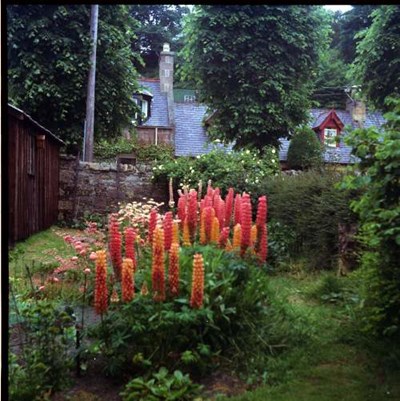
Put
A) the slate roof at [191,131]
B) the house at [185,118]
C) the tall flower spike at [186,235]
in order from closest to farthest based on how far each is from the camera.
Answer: the tall flower spike at [186,235]
the house at [185,118]
the slate roof at [191,131]

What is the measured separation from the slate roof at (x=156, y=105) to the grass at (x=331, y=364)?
3.88 m

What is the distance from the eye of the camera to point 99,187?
15.2 ft

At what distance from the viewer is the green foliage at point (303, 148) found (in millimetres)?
5914

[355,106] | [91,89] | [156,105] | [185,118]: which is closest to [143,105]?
[156,105]

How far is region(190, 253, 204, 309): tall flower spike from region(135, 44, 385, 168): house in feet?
9.16

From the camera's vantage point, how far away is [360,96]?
488 cm

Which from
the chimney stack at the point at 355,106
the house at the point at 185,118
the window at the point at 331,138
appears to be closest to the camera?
the window at the point at 331,138

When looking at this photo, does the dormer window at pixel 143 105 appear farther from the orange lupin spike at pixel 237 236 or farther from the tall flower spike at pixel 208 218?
the orange lupin spike at pixel 237 236

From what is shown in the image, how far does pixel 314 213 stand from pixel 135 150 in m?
4.77

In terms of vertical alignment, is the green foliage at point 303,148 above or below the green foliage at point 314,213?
above

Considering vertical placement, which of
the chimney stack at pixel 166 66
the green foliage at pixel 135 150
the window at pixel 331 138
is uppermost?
the chimney stack at pixel 166 66

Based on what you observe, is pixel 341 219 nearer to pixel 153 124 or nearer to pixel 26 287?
pixel 26 287

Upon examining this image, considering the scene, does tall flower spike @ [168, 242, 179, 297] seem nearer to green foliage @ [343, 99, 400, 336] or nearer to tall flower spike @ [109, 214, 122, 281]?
tall flower spike @ [109, 214, 122, 281]

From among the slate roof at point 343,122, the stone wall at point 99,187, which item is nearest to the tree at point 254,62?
the slate roof at point 343,122
